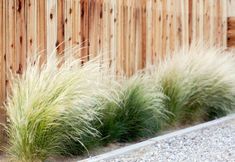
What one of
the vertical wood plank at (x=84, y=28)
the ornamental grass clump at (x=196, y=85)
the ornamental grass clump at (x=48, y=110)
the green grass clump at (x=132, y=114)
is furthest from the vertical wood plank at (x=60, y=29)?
the ornamental grass clump at (x=196, y=85)

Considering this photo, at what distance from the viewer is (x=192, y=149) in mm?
5375

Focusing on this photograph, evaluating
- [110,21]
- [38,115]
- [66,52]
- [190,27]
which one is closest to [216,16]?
[190,27]

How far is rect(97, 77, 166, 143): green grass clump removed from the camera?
562cm

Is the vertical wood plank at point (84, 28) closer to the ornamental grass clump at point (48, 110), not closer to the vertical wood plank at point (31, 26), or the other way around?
the vertical wood plank at point (31, 26)

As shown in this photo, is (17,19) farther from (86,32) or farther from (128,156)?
(128,156)

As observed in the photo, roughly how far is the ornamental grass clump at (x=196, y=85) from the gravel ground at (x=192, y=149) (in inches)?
26.1

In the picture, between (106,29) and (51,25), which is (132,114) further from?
(106,29)

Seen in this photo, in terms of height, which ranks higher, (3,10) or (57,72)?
(3,10)

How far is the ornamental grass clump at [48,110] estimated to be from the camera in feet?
15.2

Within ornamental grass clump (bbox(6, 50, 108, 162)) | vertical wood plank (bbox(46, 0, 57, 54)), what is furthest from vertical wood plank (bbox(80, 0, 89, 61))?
ornamental grass clump (bbox(6, 50, 108, 162))

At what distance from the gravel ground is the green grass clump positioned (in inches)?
13.5

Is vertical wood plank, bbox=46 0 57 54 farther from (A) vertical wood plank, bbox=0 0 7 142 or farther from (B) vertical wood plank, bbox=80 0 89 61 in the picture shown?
(A) vertical wood plank, bbox=0 0 7 142

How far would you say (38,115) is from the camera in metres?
4.62

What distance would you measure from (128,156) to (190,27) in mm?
4621
